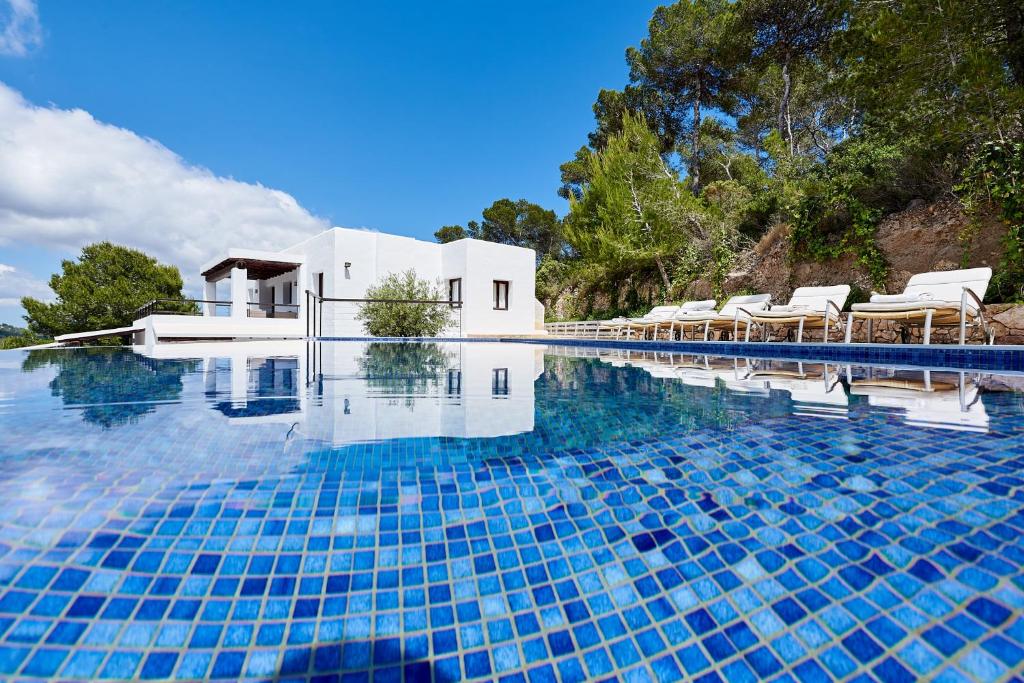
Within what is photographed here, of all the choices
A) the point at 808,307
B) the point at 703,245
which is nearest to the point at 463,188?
the point at 703,245

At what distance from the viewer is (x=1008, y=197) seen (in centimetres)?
632

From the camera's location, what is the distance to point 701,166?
17.3 meters

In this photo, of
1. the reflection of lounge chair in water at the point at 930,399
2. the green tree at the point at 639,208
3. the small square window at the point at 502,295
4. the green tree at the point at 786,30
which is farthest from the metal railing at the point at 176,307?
the green tree at the point at 786,30

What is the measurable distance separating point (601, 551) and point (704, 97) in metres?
18.9

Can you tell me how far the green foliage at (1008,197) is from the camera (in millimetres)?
6223

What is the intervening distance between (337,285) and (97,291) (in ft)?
55.9

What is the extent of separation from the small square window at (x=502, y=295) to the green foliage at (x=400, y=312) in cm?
388

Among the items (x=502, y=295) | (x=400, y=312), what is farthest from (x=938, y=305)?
(x=502, y=295)

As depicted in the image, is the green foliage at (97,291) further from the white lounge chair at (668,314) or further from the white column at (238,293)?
the white lounge chair at (668,314)

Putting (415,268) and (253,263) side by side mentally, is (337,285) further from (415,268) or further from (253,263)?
(415,268)

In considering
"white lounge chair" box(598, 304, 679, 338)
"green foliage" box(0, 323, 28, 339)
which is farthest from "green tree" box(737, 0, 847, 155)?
"green foliage" box(0, 323, 28, 339)

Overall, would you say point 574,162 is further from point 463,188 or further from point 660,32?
point 463,188

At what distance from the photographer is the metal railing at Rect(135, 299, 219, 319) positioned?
13169 millimetres

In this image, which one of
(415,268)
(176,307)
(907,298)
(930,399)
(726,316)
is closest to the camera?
(930,399)
